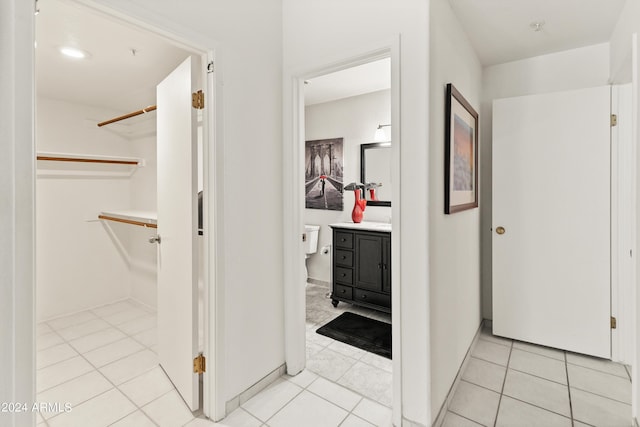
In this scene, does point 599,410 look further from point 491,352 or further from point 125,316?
point 125,316

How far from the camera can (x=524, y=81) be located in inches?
108

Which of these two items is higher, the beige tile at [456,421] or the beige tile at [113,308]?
the beige tile at [113,308]

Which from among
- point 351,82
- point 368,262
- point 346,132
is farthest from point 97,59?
point 368,262

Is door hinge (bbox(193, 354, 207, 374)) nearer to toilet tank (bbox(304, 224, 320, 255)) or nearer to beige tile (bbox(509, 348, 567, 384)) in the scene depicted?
beige tile (bbox(509, 348, 567, 384))

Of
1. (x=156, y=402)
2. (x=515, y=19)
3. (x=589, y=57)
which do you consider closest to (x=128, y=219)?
(x=156, y=402)

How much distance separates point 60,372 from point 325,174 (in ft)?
10.3

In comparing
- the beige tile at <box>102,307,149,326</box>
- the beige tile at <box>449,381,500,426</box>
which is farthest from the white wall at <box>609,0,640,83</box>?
the beige tile at <box>102,307,149,326</box>

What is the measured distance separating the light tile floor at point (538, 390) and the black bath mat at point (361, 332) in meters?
0.65

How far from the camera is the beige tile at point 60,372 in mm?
2090

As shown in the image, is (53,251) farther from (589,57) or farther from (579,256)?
(589,57)

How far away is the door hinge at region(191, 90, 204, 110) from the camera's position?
172cm

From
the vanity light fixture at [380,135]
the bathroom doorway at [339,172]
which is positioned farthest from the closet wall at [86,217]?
the vanity light fixture at [380,135]

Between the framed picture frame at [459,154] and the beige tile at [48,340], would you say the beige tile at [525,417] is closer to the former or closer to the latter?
Answer: the framed picture frame at [459,154]

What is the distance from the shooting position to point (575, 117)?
240 centimetres
